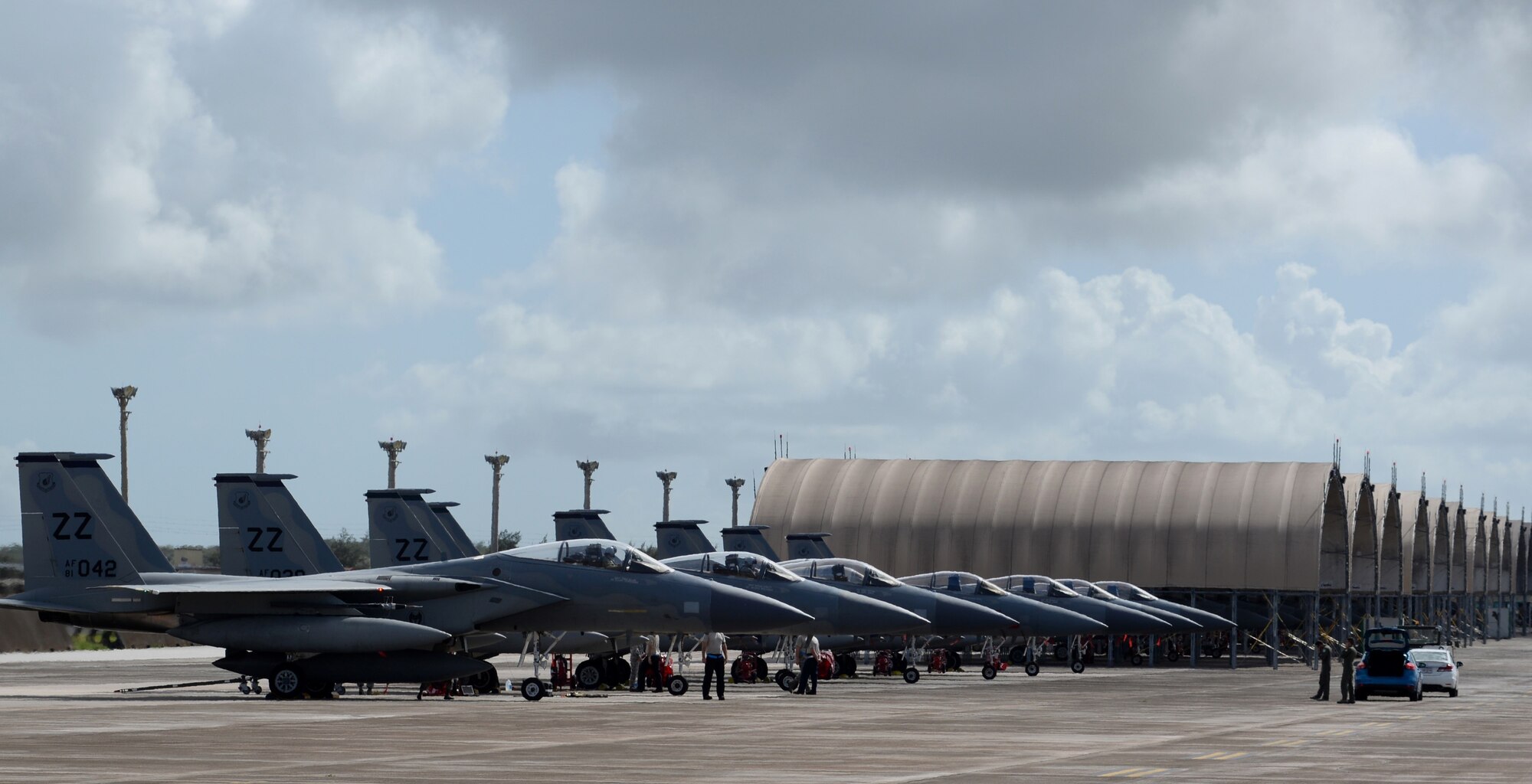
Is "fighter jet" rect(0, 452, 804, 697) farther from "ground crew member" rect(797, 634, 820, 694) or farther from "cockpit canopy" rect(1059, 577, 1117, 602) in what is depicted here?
"cockpit canopy" rect(1059, 577, 1117, 602)

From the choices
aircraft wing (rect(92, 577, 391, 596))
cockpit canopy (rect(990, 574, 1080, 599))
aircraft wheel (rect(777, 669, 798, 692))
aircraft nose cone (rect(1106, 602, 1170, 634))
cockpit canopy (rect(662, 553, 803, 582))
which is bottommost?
→ aircraft wheel (rect(777, 669, 798, 692))

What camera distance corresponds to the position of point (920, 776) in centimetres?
1786

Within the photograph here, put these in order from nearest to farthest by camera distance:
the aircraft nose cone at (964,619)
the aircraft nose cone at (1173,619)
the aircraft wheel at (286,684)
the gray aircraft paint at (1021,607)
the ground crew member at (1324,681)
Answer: the aircraft wheel at (286,684) < the ground crew member at (1324,681) < the aircraft nose cone at (964,619) < the gray aircraft paint at (1021,607) < the aircraft nose cone at (1173,619)

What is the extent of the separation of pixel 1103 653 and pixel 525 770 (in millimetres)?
51766

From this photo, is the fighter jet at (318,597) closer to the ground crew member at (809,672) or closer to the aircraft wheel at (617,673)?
the ground crew member at (809,672)

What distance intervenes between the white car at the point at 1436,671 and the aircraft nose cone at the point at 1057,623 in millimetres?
10358

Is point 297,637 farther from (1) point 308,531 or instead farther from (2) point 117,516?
(1) point 308,531

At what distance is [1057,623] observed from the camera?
48594mm

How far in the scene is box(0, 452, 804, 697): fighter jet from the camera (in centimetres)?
3167

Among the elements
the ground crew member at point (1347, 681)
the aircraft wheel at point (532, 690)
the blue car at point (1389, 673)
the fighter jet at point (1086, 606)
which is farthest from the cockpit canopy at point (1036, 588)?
the aircraft wheel at point (532, 690)

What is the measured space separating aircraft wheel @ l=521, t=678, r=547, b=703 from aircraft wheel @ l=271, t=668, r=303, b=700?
3.80 metres

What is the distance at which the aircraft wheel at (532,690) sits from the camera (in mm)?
31859

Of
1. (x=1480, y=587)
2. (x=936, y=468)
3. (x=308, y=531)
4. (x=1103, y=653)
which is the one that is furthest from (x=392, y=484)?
(x=1480, y=587)

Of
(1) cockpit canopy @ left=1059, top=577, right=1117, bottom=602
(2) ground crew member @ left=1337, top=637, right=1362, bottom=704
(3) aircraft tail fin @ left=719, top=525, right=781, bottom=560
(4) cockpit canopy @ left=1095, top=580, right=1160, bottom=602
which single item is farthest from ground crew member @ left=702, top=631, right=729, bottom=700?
(4) cockpit canopy @ left=1095, top=580, right=1160, bottom=602
